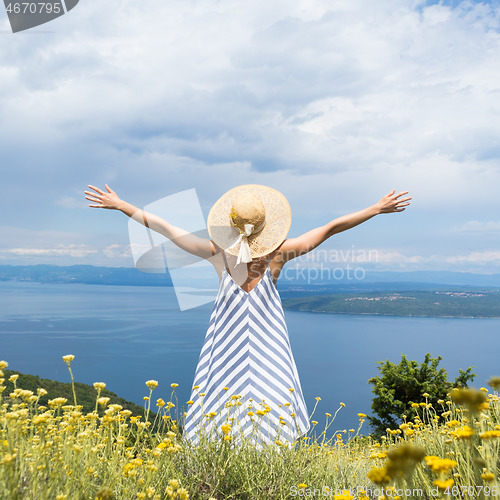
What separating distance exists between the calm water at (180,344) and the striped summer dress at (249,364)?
147 ft

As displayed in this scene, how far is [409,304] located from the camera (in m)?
114

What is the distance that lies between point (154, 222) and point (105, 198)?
58cm

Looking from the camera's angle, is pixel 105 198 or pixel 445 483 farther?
pixel 105 198

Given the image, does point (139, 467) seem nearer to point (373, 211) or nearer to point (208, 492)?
point (208, 492)

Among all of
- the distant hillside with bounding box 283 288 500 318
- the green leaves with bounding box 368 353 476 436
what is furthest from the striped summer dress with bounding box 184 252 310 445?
the distant hillside with bounding box 283 288 500 318

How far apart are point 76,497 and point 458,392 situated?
5.22 feet

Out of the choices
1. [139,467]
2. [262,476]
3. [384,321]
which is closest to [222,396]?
[262,476]

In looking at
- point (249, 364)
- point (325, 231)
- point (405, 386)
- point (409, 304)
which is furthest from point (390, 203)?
point (409, 304)

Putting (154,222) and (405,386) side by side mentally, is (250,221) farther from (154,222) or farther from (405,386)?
(405,386)

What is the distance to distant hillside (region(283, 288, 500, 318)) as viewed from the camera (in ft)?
360

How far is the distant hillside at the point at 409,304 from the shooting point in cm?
10981

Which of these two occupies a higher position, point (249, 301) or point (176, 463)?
point (249, 301)

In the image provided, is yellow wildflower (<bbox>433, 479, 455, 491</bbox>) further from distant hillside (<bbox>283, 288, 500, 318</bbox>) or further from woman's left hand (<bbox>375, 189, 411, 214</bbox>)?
distant hillside (<bbox>283, 288, 500, 318</bbox>)

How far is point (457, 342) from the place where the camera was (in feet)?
348
